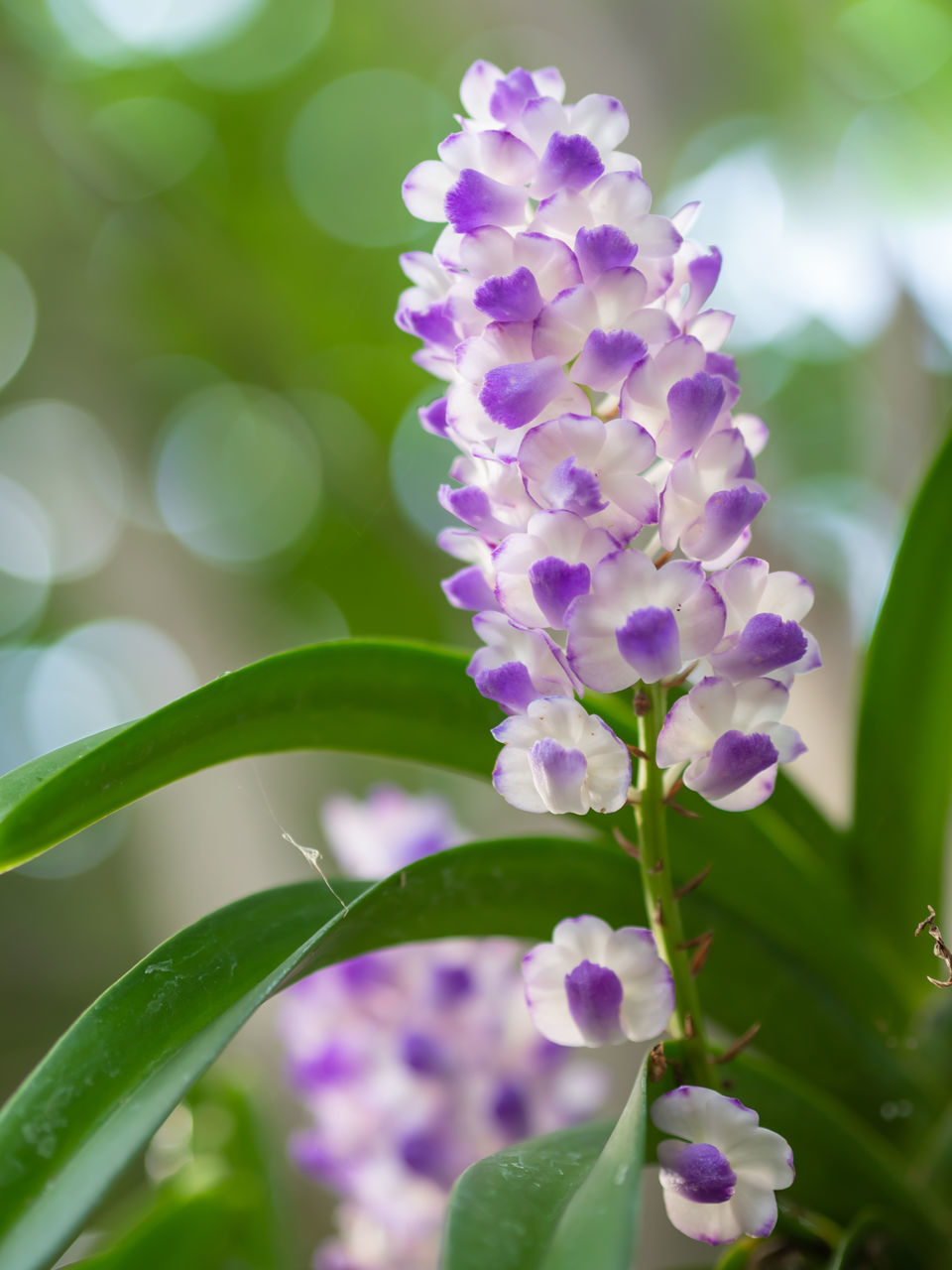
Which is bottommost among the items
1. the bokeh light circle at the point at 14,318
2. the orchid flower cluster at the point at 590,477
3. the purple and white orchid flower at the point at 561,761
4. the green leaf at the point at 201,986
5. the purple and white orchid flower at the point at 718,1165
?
the purple and white orchid flower at the point at 718,1165

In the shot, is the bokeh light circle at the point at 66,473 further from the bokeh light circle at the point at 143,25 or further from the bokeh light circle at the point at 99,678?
the bokeh light circle at the point at 143,25

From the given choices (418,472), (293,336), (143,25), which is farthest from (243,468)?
(143,25)

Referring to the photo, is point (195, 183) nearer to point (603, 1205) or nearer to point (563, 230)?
point (563, 230)

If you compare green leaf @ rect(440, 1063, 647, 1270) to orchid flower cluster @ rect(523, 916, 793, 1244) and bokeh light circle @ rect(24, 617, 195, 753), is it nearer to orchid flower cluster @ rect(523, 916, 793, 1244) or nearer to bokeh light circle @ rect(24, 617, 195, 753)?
orchid flower cluster @ rect(523, 916, 793, 1244)

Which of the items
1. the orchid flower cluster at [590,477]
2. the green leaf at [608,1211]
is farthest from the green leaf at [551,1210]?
the orchid flower cluster at [590,477]

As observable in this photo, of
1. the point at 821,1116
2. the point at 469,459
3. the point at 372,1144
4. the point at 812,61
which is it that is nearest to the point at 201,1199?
the point at 372,1144

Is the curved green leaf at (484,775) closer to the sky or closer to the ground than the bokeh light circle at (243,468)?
closer to the ground

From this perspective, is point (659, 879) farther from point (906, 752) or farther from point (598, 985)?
point (906, 752)
